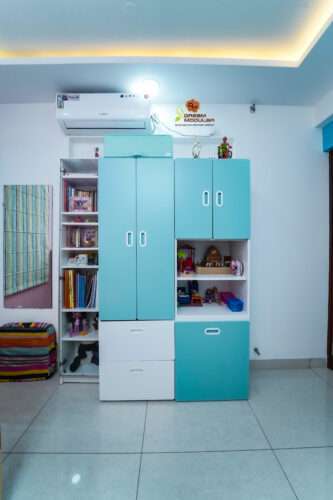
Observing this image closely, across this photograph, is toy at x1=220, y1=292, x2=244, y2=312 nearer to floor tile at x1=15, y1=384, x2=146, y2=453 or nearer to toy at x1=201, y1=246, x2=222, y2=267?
toy at x1=201, y1=246, x2=222, y2=267

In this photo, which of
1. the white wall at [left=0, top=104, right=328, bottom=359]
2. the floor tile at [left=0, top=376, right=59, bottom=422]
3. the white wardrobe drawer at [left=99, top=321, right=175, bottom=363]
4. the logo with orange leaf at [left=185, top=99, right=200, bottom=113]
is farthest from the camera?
the white wall at [left=0, top=104, right=328, bottom=359]

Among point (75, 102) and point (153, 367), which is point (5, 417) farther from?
point (75, 102)

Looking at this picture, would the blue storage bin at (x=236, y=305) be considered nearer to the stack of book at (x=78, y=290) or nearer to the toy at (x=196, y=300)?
the toy at (x=196, y=300)

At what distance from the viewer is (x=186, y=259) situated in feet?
8.40

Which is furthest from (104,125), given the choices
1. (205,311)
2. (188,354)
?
(188,354)

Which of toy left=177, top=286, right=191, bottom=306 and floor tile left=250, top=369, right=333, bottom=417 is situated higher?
toy left=177, top=286, right=191, bottom=306

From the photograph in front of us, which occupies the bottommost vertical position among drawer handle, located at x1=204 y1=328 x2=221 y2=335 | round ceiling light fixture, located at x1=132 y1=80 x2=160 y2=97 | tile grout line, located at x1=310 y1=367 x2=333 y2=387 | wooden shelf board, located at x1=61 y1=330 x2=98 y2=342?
tile grout line, located at x1=310 y1=367 x2=333 y2=387

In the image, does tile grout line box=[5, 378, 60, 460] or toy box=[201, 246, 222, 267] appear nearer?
tile grout line box=[5, 378, 60, 460]

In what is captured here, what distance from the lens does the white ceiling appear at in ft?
5.79

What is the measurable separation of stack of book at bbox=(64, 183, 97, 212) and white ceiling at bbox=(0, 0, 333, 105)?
934 millimetres

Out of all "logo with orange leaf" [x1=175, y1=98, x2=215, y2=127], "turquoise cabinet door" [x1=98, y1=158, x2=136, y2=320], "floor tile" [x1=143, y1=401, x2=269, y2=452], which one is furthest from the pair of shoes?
"logo with orange leaf" [x1=175, y1=98, x2=215, y2=127]

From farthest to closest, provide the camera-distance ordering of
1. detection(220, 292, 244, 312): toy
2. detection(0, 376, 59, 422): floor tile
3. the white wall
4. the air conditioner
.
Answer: the white wall → the air conditioner → detection(220, 292, 244, 312): toy → detection(0, 376, 59, 422): floor tile

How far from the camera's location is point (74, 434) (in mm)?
1794

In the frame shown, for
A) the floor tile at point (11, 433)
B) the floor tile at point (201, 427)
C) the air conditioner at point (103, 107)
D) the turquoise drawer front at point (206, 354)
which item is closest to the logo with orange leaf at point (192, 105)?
the air conditioner at point (103, 107)
